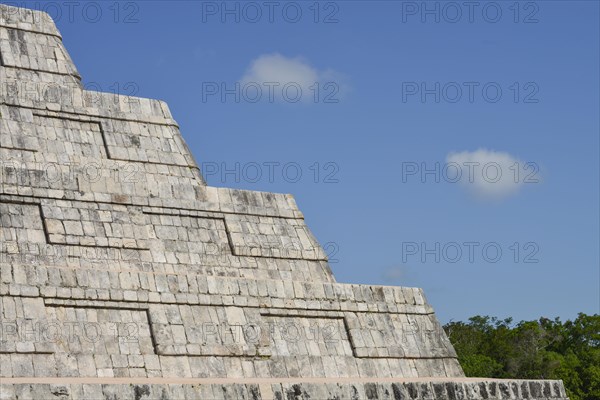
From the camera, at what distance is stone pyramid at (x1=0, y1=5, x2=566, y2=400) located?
13.7 meters

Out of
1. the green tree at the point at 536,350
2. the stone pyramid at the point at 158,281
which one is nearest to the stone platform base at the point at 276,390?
the stone pyramid at the point at 158,281

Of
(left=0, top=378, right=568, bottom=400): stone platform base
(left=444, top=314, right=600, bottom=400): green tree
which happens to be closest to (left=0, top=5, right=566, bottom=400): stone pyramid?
(left=0, top=378, right=568, bottom=400): stone platform base

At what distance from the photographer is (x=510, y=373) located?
40.5 meters

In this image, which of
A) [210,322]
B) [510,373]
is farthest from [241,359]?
[510,373]

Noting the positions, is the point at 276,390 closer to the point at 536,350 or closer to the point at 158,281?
→ the point at 158,281

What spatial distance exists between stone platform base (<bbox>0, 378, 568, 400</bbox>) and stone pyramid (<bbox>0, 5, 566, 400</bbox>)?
0.9 inches

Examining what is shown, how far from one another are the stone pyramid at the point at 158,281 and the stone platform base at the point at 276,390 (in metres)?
0.02

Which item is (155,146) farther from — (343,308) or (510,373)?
(510,373)

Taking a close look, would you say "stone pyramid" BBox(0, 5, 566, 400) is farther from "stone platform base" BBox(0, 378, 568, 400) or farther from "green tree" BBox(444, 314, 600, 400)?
"green tree" BBox(444, 314, 600, 400)

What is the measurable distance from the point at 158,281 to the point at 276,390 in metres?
3.27

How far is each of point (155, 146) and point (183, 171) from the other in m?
0.64

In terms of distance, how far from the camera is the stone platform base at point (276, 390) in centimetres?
1123

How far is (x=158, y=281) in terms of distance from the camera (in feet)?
49.4

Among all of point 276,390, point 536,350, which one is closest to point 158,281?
point 276,390
